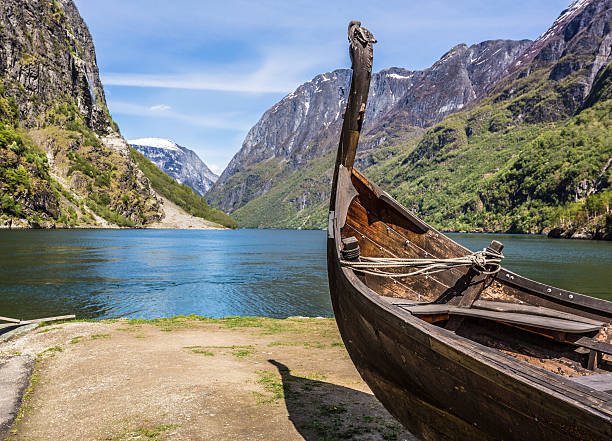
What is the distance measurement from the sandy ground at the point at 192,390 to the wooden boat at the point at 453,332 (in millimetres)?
2251

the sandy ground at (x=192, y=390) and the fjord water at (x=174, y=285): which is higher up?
the sandy ground at (x=192, y=390)

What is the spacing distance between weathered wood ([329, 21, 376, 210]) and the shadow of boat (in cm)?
366

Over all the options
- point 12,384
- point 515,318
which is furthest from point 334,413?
point 12,384

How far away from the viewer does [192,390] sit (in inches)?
322

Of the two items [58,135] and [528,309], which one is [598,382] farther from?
[58,135]

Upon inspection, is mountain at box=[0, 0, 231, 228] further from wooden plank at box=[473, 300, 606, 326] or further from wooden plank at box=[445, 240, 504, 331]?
wooden plank at box=[473, 300, 606, 326]

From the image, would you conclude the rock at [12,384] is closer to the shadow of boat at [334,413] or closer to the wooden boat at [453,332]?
the shadow of boat at [334,413]

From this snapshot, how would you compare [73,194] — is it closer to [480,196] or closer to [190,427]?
[190,427]

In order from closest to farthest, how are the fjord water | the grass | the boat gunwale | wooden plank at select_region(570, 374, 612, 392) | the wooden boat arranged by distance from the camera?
the wooden boat
wooden plank at select_region(570, 374, 612, 392)
the boat gunwale
the grass
the fjord water

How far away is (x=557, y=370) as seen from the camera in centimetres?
593

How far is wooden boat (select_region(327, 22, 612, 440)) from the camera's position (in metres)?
2.88

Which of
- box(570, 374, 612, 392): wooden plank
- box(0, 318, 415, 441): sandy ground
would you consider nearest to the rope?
box(570, 374, 612, 392): wooden plank

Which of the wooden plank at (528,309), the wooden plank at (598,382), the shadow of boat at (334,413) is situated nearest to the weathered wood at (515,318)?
the wooden plank at (528,309)

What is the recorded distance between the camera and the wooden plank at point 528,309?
5965 millimetres
